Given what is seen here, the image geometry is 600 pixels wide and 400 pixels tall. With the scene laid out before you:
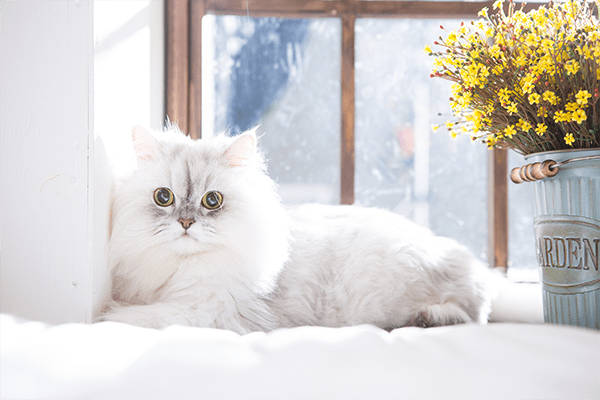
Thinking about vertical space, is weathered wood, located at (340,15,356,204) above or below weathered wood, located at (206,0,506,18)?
below

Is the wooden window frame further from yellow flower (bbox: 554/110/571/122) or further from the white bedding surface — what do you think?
the white bedding surface

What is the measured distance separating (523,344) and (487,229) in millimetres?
1459

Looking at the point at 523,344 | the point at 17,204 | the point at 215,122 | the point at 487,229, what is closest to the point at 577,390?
the point at 523,344

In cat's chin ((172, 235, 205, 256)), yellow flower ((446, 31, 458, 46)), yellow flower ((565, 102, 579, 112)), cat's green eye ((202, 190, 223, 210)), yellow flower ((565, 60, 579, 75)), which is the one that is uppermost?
yellow flower ((446, 31, 458, 46))

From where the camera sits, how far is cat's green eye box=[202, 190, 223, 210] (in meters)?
1.02

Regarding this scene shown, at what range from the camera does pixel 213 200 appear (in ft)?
3.35

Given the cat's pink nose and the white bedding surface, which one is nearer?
the white bedding surface

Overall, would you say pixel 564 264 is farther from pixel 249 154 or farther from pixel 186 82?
pixel 186 82

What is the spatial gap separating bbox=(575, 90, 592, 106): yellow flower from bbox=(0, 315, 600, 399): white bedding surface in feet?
1.63

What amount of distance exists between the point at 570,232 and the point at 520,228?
46.6 inches

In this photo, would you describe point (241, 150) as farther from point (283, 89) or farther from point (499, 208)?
point (499, 208)

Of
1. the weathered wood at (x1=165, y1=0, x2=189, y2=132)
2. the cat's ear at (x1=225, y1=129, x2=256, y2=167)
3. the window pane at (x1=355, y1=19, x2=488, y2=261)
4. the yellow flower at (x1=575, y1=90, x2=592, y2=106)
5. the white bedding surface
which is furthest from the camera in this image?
the window pane at (x1=355, y1=19, x2=488, y2=261)

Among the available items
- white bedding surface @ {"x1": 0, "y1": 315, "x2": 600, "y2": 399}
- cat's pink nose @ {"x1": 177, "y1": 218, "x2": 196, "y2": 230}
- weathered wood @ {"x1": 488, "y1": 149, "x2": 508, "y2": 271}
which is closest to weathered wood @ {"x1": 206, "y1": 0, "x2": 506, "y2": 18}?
weathered wood @ {"x1": 488, "y1": 149, "x2": 508, "y2": 271}

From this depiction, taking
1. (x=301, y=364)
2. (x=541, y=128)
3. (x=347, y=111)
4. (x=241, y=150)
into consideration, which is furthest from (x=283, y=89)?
(x=301, y=364)
